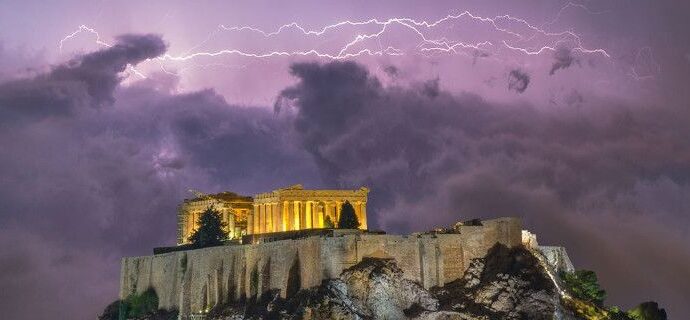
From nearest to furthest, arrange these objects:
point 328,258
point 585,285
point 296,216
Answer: point 328,258
point 585,285
point 296,216

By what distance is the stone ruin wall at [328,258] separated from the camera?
69.2 metres

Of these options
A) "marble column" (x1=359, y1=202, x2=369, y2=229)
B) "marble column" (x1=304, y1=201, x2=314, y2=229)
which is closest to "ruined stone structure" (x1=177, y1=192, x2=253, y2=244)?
"marble column" (x1=304, y1=201, x2=314, y2=229)

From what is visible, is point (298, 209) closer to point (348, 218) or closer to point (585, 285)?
point (348, 218)

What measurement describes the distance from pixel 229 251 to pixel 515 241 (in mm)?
24190

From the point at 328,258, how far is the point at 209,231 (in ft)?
94.0

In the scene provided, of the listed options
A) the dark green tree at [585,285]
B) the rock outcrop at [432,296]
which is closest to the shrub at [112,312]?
the rock outcrop at [432,296]

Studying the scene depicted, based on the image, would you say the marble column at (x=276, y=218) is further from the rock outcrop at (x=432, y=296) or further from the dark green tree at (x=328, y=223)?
the rock outcrop at (x=432, y=296)

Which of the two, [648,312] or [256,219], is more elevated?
[256,219]

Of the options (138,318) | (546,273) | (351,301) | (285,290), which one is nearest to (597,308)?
(546,273)

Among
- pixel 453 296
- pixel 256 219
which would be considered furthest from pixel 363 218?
pixel 453 296

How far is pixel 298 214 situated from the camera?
93562mm

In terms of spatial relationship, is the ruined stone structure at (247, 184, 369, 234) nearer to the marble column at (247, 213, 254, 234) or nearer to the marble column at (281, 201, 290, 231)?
the marble column at (281, 201, 290, 231)

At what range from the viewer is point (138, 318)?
86.9 meters

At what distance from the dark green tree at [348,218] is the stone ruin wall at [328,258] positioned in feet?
39.6
